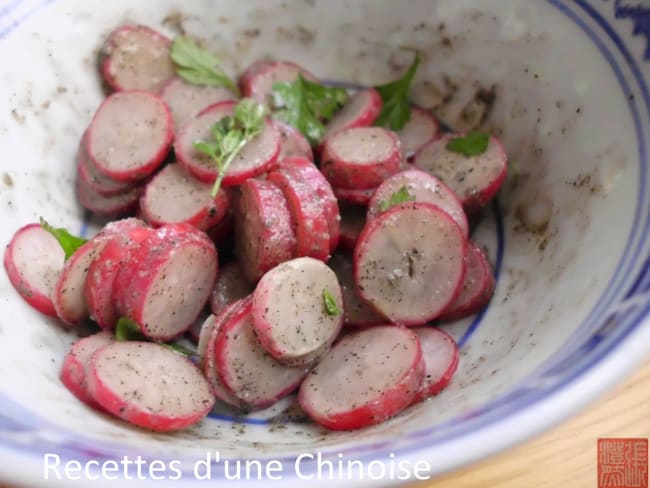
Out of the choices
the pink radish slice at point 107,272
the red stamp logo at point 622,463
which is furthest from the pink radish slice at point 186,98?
the red stamp logo at point 622,463

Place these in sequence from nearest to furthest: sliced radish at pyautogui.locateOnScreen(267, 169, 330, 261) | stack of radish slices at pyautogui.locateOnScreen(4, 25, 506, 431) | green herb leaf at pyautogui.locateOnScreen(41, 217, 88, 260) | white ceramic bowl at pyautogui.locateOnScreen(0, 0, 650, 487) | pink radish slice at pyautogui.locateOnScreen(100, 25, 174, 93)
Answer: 1. white ceramic bowl at pyautogui.locateOnScreen(0, 0, 650, 487)
2. stack of radish slices at pyautogui.locateOnScreen(4, 25, 506, 431)
3. sliced radish at pyautogui.locateOnScreen(267, 169, 330, 261)
4. green herb leaf at pyautogui.locateOnScreen(41, 217, 88, 260)
5. pink radish slice at pyautogui.locateOnScreen(100, 25, 174, 93)

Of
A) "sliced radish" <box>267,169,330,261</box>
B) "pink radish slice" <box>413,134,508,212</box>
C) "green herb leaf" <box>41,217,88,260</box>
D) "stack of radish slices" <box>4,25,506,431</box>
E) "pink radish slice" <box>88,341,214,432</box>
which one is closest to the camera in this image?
"pink radish slice" <box>88,341,214,432</box>

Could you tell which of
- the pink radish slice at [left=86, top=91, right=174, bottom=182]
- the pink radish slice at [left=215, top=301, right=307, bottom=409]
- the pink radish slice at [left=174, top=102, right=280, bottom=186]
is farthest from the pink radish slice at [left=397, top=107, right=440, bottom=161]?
the pink radish slice at [left=215, top=301, right=307, bottom=409]

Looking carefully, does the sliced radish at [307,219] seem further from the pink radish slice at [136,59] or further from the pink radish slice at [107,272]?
the pink radish slice at [136,59]

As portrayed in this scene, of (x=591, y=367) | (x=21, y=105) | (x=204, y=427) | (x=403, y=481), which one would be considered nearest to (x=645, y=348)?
(x=591, y=367)

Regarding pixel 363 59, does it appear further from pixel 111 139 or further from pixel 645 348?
pixel 645 348

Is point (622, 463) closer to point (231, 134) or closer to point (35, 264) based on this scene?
point (231, 134)

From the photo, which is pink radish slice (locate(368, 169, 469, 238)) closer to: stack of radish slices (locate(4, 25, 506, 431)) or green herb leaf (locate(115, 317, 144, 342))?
stack of radish slices (locate(4, 25, 506, 431))
